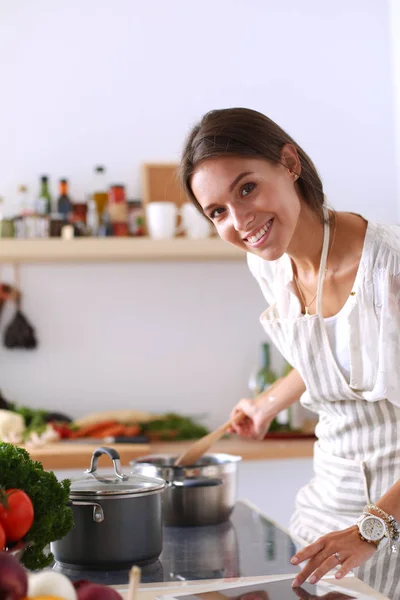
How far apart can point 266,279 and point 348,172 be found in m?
2.10

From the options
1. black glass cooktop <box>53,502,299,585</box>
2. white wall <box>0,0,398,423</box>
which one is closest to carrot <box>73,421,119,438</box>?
white wall <box>0,0,398,423</box>

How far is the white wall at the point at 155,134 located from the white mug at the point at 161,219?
0.29m

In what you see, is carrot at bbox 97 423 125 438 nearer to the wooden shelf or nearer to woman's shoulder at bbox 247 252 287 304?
A: the wooden shelf

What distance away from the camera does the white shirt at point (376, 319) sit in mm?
1435

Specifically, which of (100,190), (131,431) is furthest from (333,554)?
(100,190)

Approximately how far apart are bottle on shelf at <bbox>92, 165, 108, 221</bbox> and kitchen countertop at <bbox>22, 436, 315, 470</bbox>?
97 centimetres

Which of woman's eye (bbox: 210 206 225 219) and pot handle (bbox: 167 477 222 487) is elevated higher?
woman's eye (bbox: 210 206 225 219)

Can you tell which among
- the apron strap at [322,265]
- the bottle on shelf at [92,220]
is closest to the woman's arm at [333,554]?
the apron strap at [322,265]

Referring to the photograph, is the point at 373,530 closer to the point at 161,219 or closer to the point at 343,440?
the point at 343,440

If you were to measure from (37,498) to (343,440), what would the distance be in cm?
78

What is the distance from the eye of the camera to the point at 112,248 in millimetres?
3357

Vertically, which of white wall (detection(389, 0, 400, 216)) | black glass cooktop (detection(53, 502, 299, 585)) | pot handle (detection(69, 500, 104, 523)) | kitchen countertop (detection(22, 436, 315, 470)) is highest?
white wall (detection(389, 0, 400, 216))

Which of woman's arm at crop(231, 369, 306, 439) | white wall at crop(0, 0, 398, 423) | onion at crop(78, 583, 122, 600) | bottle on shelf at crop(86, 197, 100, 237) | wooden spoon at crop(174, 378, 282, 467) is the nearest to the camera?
onion at crop(78, 583, 122, 600)

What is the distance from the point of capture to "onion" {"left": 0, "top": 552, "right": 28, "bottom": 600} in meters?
0.68
